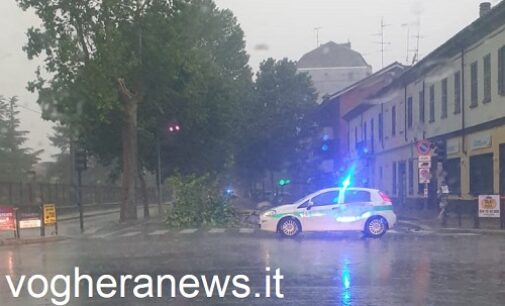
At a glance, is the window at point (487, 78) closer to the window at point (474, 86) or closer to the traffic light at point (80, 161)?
the window at point (474, 86)

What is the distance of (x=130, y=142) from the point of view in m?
33.8

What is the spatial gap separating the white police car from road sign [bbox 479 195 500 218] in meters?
4.43

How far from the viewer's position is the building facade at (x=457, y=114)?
28.1 metres

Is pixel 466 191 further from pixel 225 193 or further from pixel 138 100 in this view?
pixel 138 100

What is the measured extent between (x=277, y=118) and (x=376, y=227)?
4830 centimetres

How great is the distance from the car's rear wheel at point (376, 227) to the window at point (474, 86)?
1093 centimetres

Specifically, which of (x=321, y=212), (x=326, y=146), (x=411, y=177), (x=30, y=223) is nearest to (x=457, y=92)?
(x=411, y=177)

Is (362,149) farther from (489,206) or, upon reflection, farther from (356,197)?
(356,197)

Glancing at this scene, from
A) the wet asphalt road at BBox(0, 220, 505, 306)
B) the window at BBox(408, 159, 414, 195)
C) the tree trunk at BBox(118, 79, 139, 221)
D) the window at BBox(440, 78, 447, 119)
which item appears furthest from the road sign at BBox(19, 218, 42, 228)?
the window at BBox(408, 159, 414, 195)

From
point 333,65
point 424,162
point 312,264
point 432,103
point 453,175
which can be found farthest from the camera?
point 333,65

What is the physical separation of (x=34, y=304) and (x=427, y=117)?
104ft

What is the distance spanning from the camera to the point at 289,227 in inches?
867

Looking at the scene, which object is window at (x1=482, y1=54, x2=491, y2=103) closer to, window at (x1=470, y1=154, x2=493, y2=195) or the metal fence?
window at (x1=470, y1=154, x2=493, y2=195)

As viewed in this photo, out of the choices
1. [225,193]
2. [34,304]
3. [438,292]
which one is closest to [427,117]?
[225,193]
